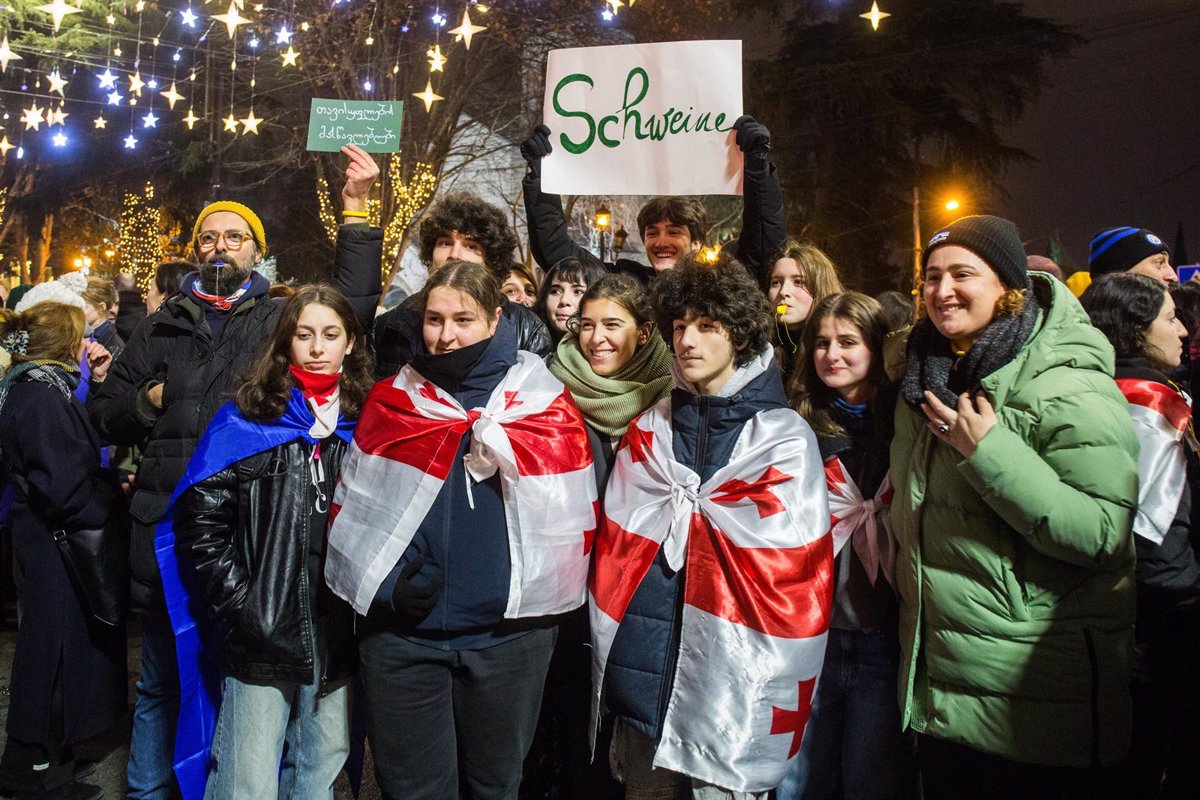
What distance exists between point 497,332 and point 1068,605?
1.92 metres

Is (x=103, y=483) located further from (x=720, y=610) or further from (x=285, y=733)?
(x=720, y=610)

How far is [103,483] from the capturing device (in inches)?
165

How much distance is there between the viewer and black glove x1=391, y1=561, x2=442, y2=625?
2.70m

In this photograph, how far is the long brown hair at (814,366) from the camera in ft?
10.3

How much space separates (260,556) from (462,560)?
29.0 inches

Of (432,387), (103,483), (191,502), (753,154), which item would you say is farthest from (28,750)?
(753,154)

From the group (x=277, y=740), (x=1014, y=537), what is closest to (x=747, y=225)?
(x=1014, y=537)

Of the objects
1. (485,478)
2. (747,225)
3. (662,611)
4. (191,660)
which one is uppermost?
(747,225)

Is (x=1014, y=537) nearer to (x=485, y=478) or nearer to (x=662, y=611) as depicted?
(x=662, y=611)

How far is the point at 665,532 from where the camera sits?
2.79 metres

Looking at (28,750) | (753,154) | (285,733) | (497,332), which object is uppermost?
(753,154)

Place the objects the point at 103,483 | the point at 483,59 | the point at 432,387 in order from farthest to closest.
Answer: the point at 483,59 < the point at 103,483 < the point at 432,387

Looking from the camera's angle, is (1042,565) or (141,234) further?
(141,234)

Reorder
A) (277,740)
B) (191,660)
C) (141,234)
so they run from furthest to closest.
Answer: (141,234), (191,660), (277,740)
